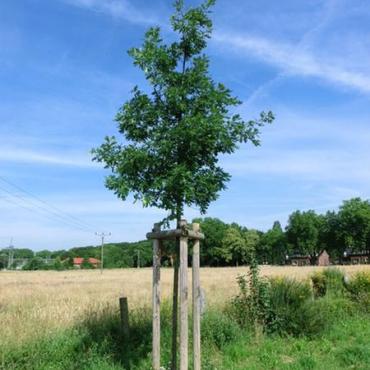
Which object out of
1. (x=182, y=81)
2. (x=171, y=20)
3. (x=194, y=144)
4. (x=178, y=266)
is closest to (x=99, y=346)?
(x=178, y=266)

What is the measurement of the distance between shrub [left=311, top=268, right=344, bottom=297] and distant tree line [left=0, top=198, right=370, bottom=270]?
263ft

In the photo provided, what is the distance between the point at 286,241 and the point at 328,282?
10675cm

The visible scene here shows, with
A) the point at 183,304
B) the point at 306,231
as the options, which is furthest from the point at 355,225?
the point at 183,304

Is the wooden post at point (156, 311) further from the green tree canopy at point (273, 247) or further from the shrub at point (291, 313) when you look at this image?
the green tree canopy at point (273, 247)

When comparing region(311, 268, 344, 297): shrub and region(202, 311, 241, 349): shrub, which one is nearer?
region(202, 311, 241, 349): shrub

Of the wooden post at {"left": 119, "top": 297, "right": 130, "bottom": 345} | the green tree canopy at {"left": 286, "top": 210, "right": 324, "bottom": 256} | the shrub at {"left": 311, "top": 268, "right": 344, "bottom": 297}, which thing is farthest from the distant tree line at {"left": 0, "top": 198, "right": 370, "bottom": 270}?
the wooden post at {"left": 119, "top": 297, "right": 130, "bottom": 345}

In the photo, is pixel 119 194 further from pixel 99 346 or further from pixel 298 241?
pixel 298 241

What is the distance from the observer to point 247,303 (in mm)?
11102

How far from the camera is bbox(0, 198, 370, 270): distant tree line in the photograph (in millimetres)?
103750

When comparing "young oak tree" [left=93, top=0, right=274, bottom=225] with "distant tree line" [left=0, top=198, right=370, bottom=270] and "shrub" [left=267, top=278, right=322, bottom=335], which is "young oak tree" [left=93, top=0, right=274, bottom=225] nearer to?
"shrub" [left=267, top=278, right=322, bottom=335]

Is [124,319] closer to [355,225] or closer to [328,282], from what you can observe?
[328,282]

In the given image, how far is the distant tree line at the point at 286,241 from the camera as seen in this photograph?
104 metres

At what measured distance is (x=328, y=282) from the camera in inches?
656

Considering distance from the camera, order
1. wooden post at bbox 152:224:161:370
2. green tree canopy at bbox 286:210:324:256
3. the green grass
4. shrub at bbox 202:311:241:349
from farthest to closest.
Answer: green tree canopy at bbox 286:210:324:256
shrub at bbox 202:311:241:349
the green grass
wooden post at bbox 152:224:161:370
